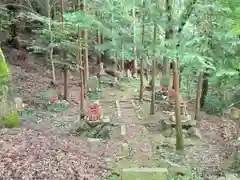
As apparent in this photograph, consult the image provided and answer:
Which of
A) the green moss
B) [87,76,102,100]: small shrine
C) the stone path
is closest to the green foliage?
the stone path

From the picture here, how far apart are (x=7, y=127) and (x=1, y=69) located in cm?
204

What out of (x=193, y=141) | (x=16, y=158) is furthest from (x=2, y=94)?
(x=193, y=141)

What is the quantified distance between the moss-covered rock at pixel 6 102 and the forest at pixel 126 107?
0.04m

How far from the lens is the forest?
8.73 metres

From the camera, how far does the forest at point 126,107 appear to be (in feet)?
28.6

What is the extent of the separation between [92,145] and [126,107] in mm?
7494

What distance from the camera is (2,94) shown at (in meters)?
11.0

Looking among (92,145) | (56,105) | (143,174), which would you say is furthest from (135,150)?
(56,105)

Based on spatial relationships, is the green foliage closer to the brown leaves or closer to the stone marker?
the stone marker

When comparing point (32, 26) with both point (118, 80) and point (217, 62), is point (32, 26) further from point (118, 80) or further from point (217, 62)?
point (217, 62)

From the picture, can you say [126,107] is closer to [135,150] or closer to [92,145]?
[135,150]

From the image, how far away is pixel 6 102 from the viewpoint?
10.9m

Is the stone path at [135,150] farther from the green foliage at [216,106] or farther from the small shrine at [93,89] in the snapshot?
the green foliage at [216,106]

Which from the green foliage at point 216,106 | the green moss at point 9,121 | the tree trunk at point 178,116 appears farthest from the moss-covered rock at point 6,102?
the green foliage at point 216,106
